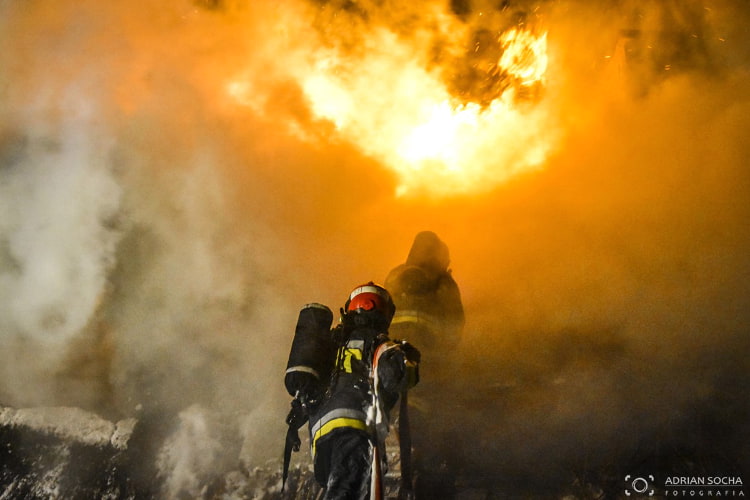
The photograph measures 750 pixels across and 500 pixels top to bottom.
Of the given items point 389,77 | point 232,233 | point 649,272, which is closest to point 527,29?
point 389,77

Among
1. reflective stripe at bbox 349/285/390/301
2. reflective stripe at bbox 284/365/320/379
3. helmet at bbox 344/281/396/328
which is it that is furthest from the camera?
reflective stripe at bbox 349/285/390/301

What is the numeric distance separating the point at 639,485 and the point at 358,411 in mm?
3479

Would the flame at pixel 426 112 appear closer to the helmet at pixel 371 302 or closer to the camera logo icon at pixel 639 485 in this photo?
the helmet at pixel 371 302

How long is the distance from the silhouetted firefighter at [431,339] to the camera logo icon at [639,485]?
192 centimetres

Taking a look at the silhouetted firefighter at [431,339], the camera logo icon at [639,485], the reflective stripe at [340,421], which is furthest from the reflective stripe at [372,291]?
the camera logo icon at [639,485]

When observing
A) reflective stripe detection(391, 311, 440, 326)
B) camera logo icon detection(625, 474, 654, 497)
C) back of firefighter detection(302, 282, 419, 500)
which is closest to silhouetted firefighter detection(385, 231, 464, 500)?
reflective stripe detection(391, 311, 440, 326)

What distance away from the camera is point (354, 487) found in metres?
3.37

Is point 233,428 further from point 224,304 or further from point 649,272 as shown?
point 649,272

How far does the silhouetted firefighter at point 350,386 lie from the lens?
3488 millimetres

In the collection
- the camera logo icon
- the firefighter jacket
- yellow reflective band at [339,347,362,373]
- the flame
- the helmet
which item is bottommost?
the camera logo icon

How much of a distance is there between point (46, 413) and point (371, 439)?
634 centimetres

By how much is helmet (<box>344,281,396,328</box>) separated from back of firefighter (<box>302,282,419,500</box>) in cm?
26

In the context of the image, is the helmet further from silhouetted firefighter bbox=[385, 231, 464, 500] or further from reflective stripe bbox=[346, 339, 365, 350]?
silhouetted firefighter bbox=[385, 231, 464, 500]

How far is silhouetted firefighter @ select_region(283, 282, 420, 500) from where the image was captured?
349 centimetres
